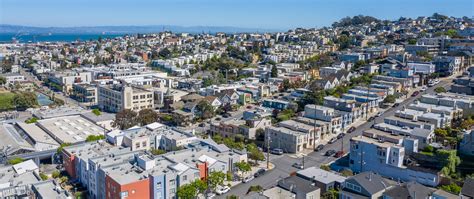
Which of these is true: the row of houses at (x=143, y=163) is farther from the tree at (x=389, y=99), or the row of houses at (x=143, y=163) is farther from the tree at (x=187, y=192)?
the tree at (x=389, y=99)

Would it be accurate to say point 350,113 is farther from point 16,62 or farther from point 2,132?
point 16,62

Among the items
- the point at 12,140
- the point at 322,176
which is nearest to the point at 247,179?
the point at 322,176

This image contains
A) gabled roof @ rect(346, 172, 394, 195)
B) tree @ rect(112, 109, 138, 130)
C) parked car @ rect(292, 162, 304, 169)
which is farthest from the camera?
tree @ rect(112, 109, 138, 130)

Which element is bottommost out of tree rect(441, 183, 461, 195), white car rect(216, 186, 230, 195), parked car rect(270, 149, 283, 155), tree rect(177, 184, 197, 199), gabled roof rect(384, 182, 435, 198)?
white car rect(216, 186, 230, 195)

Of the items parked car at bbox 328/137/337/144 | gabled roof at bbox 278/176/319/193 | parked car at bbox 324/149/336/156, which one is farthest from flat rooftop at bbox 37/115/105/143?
parked car at bbox 328/137/337/144

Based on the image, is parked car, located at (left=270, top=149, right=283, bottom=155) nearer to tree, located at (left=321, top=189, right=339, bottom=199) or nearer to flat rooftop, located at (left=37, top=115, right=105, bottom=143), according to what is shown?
tree, located at (left=321, top=189, right=339, bottom=199)

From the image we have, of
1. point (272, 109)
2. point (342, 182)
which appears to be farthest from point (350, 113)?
point (342, 182)

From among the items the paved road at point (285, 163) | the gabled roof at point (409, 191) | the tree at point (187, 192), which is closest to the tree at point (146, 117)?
the paved road at point (285, 163)
